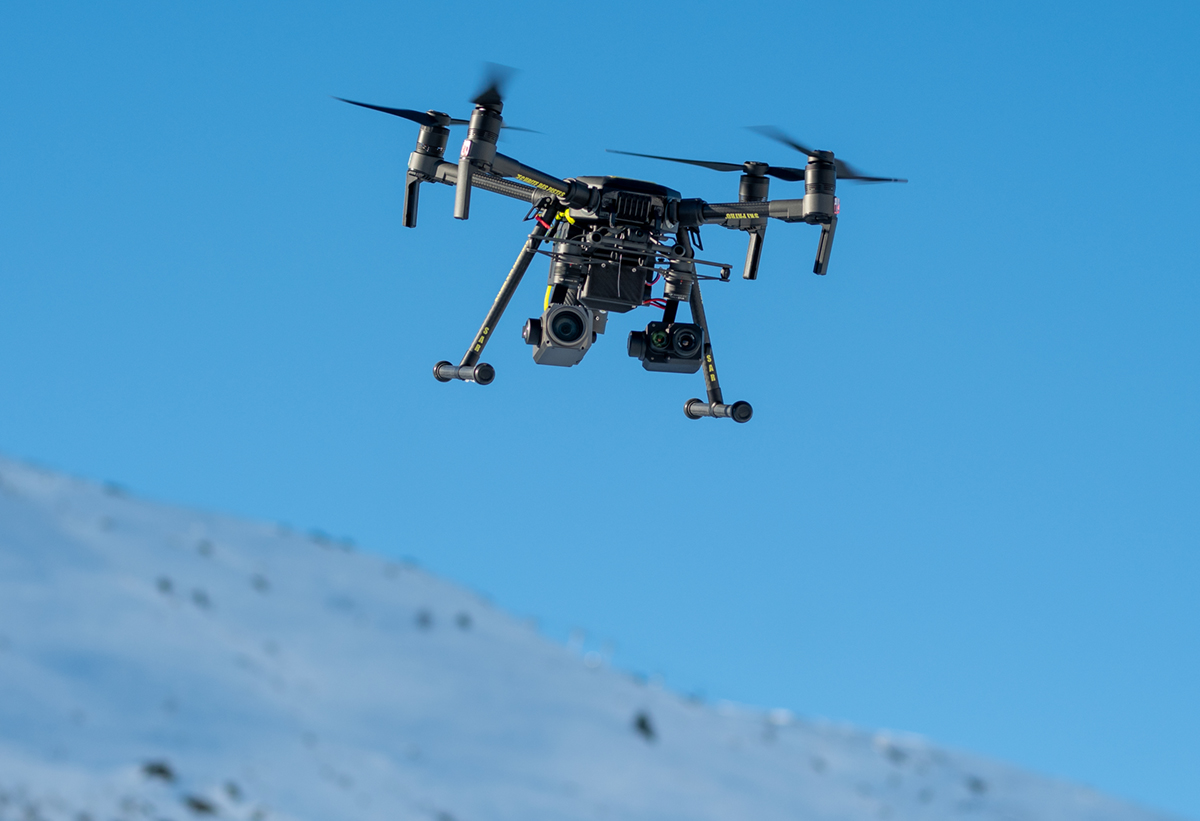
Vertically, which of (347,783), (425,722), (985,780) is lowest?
(347,783)

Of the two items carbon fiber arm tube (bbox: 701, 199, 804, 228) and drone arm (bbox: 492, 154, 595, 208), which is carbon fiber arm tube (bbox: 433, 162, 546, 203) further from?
carbon fiber arm tube (bbox: 701, 199, 804, 228)

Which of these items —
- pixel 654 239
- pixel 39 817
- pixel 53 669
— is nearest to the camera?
pixel 654 239

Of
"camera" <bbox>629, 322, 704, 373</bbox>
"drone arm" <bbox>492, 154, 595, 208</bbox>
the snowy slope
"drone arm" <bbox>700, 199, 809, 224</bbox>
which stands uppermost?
the snowy slope

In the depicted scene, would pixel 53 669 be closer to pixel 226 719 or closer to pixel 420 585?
pixel 226 719

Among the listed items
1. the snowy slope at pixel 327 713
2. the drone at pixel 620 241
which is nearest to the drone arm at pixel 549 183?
the drone at pixel 620 241

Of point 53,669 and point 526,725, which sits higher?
point 526,725

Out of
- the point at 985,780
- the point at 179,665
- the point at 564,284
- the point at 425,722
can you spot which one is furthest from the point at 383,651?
the point at 564,284

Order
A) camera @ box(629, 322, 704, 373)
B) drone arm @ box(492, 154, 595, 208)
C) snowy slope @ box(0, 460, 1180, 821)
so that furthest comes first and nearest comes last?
1. snowy slope @ box(0, 460, 1180, 821)
2. camera @ box(629, 322, 704, 373)
3. drone arm @ box(492, 154, 595, 208)

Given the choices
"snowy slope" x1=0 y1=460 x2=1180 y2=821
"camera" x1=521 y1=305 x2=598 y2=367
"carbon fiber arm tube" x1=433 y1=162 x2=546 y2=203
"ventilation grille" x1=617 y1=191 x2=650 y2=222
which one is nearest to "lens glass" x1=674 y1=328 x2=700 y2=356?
"camera" x1=521 y1=305 x2=598 y2=367
